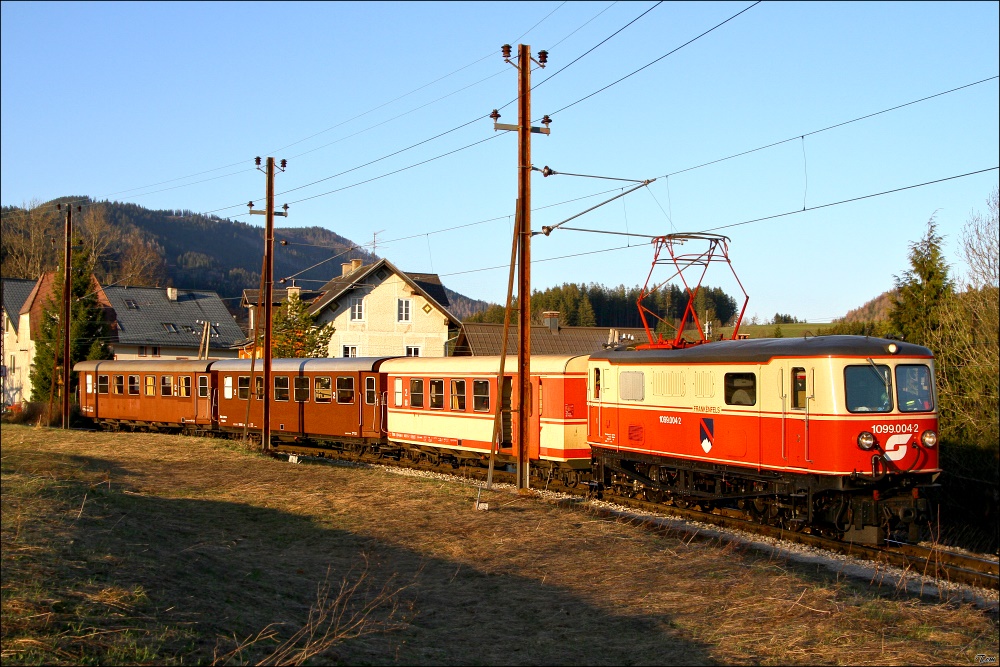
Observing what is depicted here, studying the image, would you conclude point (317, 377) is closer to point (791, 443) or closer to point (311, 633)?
point (791, 443)

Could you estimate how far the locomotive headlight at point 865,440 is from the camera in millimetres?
12870

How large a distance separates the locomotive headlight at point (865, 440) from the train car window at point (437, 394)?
1175 centimetres

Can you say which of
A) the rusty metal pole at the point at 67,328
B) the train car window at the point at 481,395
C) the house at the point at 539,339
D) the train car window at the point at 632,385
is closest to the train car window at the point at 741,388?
the train car window at the point at 632,385

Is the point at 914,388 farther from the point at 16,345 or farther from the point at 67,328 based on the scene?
the point at 16,345

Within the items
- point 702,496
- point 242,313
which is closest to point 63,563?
point 702,496

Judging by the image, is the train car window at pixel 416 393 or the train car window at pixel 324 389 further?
the train car window at pixel 324 389

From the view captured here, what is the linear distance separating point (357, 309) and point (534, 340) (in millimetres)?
11535

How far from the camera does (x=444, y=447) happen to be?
22500mm

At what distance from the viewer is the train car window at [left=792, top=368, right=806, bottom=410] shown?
13.4 metres

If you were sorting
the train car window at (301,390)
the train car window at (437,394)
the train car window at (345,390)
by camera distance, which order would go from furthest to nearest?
the train car window at (301,390)
the train car window at (345,390)
the train car window at (437,394)

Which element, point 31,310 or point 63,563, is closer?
point 63,563

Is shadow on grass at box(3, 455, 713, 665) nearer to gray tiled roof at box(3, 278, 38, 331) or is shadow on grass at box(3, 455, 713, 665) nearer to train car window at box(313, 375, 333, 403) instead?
train car window at box(313, 375, 333, 403)

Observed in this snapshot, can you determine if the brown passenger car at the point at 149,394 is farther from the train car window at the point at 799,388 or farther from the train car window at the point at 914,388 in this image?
the train car window at the point at 914,388

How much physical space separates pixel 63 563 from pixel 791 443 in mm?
10348
